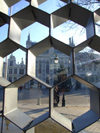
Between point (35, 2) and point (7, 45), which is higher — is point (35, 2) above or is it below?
above

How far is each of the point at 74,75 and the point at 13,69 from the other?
1349 cm

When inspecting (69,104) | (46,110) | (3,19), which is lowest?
(69,104)

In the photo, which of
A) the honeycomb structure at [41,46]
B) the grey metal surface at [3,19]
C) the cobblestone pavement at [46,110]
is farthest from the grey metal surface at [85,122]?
the grey metal surface at [3,19]

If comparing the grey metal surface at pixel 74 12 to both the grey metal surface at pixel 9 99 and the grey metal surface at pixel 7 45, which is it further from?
the grey metal surface at pixel 9 99

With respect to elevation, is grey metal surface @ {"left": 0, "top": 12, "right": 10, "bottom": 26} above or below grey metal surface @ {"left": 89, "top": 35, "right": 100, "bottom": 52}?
above

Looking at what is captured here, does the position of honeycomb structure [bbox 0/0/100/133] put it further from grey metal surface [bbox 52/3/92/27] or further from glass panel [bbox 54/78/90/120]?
glass panel [bbox 54/78/90/120]

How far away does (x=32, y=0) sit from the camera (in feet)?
1.91

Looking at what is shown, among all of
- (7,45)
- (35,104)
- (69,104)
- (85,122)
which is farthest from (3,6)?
(69,104)

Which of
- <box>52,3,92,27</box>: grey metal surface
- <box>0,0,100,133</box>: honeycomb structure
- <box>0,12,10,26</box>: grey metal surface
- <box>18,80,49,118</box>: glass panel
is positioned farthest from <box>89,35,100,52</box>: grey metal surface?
<box>0,12,10,26</box>: grey metal surface

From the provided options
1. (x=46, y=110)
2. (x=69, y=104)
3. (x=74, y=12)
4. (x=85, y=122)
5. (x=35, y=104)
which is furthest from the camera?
(x=69, y=104)

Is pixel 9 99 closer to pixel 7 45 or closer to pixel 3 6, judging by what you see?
pixel 7 45

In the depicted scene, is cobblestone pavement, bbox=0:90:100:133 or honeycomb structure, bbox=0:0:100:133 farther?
cobblestone pavement, bbox=0:90:100:133

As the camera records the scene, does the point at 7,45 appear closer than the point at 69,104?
Yes

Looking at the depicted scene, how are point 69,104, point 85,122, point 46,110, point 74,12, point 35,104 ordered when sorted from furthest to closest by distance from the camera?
1. point 69,104
2. point 35,104
3. point 46,110
4. point 74,12
5. point 85,122
